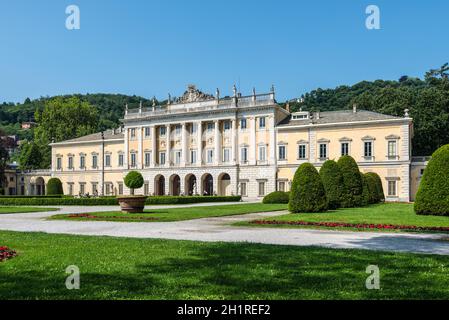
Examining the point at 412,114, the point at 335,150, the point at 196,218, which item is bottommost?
the point at 196,218

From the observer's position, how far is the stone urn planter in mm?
26500

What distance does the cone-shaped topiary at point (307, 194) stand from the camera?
26344 millimetres

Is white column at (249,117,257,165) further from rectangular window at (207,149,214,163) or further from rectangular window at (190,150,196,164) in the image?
rectangular window at (190,150,196,164)

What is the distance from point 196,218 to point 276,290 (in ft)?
53.1

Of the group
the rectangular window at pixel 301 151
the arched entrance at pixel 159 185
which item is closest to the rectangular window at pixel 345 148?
the rectangular window at pixel 301 151

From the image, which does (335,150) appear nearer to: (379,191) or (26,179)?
(379,191)

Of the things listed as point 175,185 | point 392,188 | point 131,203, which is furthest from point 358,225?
point 175,185

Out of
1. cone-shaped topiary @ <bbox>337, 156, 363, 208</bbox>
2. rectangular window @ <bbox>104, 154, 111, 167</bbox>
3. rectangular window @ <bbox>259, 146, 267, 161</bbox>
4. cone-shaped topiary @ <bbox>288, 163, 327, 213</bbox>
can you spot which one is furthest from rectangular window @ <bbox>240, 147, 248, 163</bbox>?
cone-shaped topiary @ <bbox>288, 163, 327, 213</bbox>

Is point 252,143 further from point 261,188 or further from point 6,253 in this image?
point 6,253

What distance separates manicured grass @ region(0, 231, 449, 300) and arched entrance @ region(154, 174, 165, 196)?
55.3 metres

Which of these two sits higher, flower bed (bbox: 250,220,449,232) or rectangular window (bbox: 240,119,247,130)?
rectangular window (bbox: 240,119,247,130)
